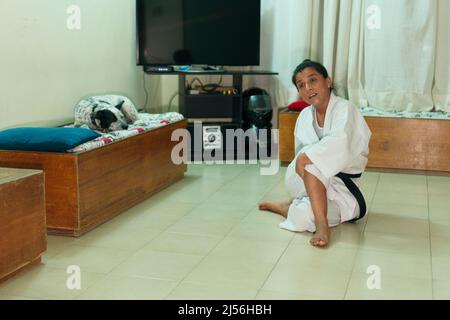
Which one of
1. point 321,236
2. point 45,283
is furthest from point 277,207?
point 45,283

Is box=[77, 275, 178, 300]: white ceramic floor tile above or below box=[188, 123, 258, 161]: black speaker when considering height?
below

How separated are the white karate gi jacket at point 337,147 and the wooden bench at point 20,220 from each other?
1.29 meters

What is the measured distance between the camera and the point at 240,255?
2717 mm

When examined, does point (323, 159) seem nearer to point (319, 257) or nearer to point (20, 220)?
point (319, 257)

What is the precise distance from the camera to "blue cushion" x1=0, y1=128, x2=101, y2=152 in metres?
2.88

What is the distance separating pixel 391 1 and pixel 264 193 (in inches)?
78.7

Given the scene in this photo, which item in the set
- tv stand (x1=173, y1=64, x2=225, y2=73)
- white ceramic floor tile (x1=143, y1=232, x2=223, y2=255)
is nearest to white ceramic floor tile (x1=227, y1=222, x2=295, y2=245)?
white ceramic floor tile (x1=143, y1=232, x2=223, y2=255)

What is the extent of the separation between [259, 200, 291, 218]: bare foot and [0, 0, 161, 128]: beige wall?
4.89 feet

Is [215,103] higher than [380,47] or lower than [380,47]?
lower

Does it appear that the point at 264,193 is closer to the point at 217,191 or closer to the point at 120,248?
the point at 217,191

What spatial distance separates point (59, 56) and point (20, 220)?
1.79 metres

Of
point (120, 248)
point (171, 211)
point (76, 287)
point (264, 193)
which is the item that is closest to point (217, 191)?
point (264, 193)

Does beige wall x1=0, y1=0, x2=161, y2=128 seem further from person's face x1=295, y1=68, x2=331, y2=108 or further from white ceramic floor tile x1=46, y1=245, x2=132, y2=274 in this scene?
person's face x1=295, y1=68, x2=331, y2=108

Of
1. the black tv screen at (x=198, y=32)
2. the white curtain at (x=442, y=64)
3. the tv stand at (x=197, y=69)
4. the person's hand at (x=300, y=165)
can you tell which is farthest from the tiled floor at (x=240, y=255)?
the black tv screen at (x=198, y=32)
